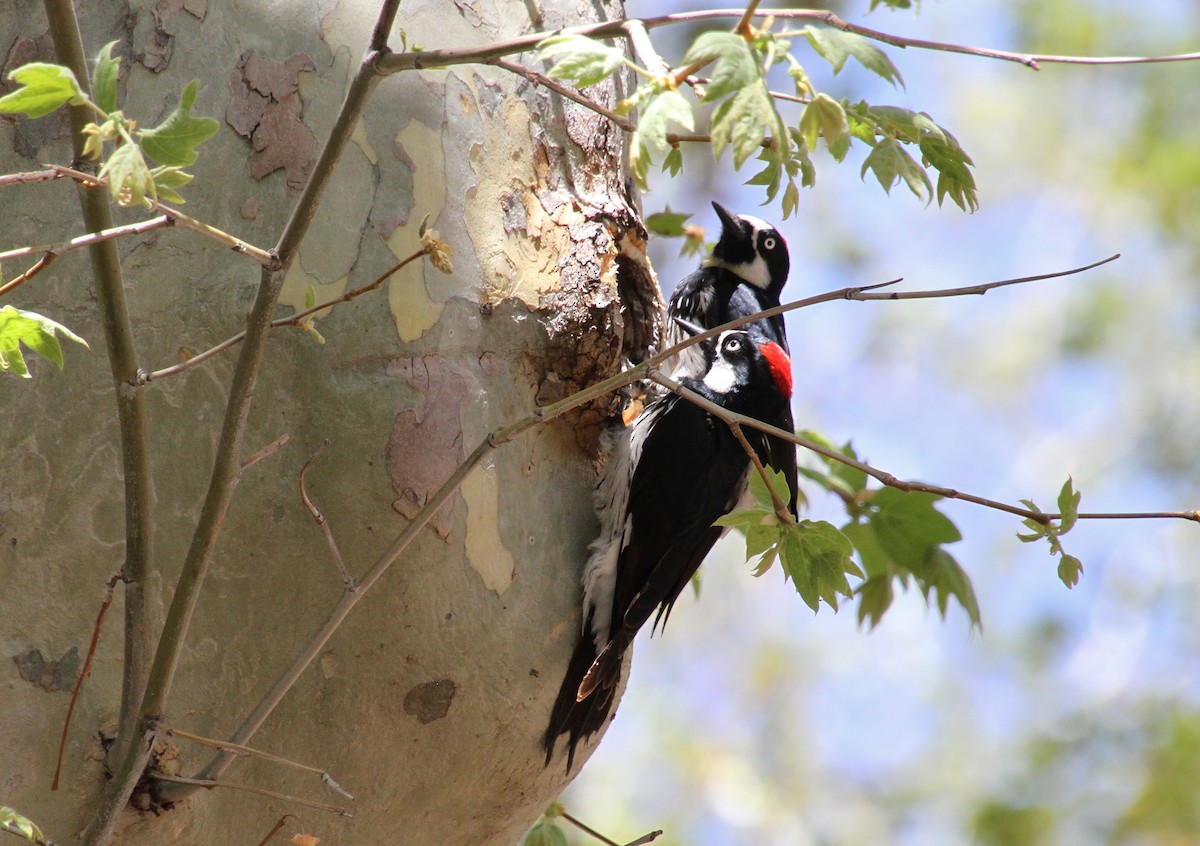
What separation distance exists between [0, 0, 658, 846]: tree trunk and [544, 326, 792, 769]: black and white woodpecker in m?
0.07

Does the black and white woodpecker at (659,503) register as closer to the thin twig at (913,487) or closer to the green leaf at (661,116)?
the thin twig at (913,487)

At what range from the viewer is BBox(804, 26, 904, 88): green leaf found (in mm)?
1035

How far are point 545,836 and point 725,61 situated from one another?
1474 mm

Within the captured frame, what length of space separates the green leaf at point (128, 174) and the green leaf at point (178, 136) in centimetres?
5

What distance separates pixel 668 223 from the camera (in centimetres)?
268

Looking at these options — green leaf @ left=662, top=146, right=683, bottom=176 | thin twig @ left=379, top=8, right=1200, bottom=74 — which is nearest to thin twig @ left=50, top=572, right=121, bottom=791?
thin twig @ left=379, top=8, right=1200, bottom=74

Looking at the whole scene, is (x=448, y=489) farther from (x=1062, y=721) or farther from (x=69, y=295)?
(x=1062, y=721)

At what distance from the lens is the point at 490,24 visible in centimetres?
Answer: 189

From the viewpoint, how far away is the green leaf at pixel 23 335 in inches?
46.9

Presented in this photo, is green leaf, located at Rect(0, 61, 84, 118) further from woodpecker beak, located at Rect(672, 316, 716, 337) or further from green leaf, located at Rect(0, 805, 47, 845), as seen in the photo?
woodpecker beak, located at Rect(672, 316, 716, 337)

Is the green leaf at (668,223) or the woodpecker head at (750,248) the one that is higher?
the woodpecker head at (750,248)

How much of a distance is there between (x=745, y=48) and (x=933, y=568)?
161 centimetres

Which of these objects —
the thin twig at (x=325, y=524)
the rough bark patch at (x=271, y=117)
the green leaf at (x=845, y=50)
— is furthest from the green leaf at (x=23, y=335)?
the green leaf at (x=845, y=50)

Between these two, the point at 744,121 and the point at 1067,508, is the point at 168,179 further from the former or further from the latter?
the point at 1067,508
